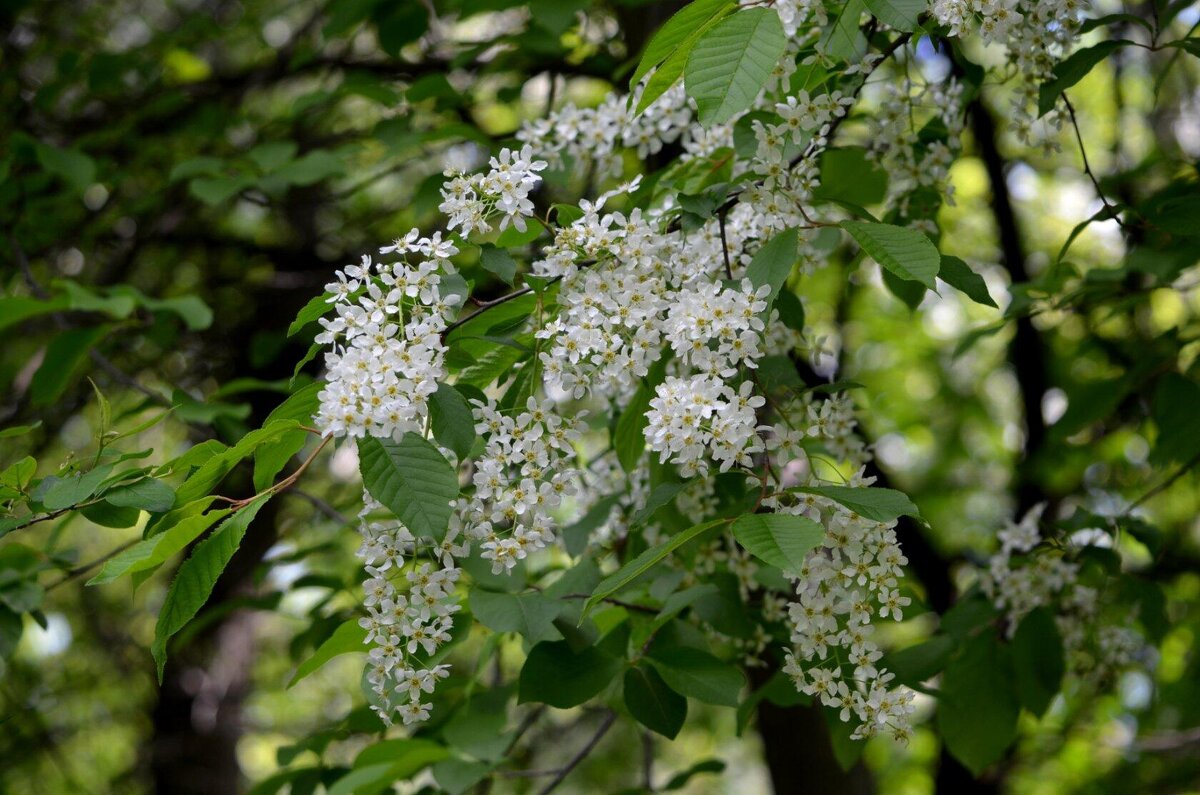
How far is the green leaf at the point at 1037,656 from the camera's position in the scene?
2.40 m

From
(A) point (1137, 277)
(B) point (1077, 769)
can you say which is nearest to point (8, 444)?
(A) point (1137, 277)

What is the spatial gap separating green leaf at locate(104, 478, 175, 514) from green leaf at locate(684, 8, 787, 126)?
993 mm

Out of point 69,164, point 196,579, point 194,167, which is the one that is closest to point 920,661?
point 196,579

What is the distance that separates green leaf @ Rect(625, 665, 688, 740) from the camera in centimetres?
191

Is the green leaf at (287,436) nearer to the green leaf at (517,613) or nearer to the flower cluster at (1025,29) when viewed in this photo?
the green leaf at (517,613)

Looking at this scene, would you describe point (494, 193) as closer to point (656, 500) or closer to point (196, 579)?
point (656, 500)

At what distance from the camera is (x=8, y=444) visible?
437cm

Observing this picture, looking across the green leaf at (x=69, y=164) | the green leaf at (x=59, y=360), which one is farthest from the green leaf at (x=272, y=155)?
the green leaf at (x=59, y=360)

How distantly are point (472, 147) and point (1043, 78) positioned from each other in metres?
2.45

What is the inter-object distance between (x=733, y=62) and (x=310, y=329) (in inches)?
114

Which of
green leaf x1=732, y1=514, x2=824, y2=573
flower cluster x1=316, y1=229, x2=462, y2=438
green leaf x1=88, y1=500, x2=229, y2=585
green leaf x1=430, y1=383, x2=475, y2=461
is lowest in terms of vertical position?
green leaf x1=88, y1=500, x2=229, y2=585

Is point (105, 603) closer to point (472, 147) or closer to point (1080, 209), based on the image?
point (472, 147)

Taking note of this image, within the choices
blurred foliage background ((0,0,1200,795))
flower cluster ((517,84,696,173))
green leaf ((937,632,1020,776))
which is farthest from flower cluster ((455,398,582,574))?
green leaf ((937,632,1020,776))

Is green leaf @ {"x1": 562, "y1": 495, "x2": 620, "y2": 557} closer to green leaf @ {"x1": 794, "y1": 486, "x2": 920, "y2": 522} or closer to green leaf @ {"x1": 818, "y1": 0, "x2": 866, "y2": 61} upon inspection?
green leaf @ {"x1": 794, "y1": 486, "x2": 920, "y2": 522}
